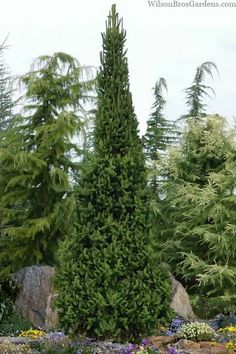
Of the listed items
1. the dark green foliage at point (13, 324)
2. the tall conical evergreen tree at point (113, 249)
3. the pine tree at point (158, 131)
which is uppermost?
the pine tree at point (158, 131)

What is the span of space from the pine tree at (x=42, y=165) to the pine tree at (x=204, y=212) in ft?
9.84

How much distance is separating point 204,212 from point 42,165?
163 inches

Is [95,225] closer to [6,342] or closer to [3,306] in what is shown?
[6,342]

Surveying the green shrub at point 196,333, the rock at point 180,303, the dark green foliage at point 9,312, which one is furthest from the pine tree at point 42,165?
the green shrub at point 196,333

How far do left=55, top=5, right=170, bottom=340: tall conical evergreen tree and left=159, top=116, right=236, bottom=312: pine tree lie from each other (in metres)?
6.64

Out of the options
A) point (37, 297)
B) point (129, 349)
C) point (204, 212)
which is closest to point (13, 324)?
point (37, 297)

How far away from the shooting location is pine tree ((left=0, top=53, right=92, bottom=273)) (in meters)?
13.2

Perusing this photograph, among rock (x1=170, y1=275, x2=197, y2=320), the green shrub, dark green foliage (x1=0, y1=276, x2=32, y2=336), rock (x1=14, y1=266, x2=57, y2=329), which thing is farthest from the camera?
rock (x1=170, y1=275, x2=197, y2=320)

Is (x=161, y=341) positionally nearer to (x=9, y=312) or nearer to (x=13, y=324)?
(x=13, y=324)

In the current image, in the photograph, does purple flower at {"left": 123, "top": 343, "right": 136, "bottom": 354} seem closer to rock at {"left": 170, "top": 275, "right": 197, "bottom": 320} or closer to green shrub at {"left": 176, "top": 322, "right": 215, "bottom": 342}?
green shrub at {"left": 176, "top": 322, "right": 215, "bottom": 342}

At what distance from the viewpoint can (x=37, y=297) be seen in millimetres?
11625

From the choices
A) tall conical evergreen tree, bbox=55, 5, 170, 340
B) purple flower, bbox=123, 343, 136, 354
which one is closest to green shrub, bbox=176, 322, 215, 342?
tall conical evergreen tree, bbox=55, 5, 170, 340

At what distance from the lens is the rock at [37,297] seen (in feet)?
37.3

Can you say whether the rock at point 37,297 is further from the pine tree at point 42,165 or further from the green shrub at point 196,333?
the green shrub at point 196,333
